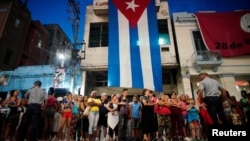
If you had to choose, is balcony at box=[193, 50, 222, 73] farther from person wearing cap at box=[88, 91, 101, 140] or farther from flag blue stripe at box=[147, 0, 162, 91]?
person wearing cap at box=[88, 91, 101, 140]

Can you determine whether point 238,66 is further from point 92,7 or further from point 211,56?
point 92,7

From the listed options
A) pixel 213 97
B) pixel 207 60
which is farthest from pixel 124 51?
pixel 213 97

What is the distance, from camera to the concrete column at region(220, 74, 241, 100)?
39.6 ft

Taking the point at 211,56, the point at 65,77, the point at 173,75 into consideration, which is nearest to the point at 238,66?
the point at 211,56

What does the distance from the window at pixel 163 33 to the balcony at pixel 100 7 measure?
452 cm

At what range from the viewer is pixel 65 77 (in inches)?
Answer: 500

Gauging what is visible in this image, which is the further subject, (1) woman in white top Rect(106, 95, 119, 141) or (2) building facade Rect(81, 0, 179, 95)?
(2) building facade Rect(81, 0, 179, 95)

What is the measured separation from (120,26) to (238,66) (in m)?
8.66

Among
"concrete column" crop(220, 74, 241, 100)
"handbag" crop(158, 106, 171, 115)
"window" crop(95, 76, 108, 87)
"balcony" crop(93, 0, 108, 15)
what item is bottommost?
"handbag" crop(158, 106, 171, 115)

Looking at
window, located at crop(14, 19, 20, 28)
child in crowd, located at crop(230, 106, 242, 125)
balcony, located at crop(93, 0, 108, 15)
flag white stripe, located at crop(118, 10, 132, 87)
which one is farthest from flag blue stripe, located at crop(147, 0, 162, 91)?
window, located at crop(14, 19, 20, 28)

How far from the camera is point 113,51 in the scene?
1212cm

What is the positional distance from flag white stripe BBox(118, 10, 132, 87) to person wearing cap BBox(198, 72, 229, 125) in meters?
6.29

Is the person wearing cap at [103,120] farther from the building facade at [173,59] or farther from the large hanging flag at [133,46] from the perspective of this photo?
the building facade at [173,59]

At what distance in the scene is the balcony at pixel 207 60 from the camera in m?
12.4
